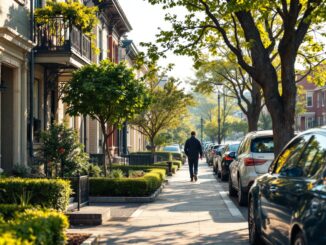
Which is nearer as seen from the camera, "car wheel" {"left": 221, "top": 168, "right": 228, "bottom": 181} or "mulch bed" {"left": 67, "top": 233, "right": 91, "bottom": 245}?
"mulch bed" {"left": 67, "top": 233, "right": 91, "bottom": 245}

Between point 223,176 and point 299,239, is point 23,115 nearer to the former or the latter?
point 223,176

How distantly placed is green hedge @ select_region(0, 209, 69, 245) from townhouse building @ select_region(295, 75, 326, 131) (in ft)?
229

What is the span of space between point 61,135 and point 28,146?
105 cm

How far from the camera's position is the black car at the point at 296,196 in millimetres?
5215

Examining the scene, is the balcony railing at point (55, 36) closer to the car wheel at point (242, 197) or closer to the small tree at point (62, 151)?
the small tree at point (62, 151)

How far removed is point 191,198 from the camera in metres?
16.7

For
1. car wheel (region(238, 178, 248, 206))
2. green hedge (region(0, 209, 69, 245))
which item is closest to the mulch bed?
green hedge (region(0, 209, 69, 245))

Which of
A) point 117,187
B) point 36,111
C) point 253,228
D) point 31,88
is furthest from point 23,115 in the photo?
point 253,228

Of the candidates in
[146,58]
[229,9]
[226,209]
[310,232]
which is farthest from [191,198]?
[310,232]

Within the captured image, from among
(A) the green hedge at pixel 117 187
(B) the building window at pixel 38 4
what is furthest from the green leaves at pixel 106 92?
(A) the green hedge at pixel 117 187

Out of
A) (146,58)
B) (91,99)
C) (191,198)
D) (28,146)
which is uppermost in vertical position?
(146,58)

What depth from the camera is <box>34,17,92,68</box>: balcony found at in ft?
57.0

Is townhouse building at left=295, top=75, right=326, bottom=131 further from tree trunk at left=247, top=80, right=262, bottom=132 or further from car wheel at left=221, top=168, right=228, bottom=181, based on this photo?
car wheel at left=221, top=168, right=228, bottom=181

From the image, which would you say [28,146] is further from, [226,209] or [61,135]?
[226,209]
